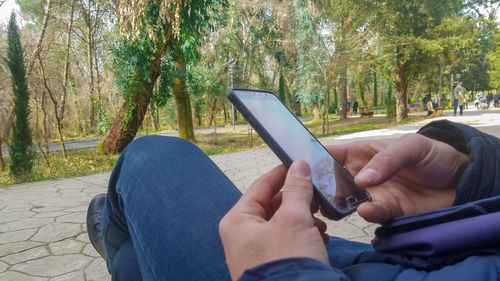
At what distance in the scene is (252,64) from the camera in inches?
738

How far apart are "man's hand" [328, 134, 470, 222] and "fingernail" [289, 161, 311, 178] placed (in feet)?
0.67

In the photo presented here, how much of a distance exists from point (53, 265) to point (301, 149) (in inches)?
90.6

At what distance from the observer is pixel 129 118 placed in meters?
8.64

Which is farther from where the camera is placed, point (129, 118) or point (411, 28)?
point (411, 28)

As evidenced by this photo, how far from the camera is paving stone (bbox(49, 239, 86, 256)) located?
254 cm

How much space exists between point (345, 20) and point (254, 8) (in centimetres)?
467

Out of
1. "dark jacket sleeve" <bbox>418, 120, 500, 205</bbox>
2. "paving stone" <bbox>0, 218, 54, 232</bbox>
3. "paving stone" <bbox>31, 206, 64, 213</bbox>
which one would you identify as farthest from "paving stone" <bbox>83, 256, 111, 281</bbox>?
"dark jacket sleeve" <bbox>418, 120, 500, 205</bbox>

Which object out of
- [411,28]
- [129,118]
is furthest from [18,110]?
[411,28]

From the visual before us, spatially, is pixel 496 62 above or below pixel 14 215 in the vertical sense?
above

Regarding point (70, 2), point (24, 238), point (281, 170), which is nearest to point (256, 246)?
point (281, 170)

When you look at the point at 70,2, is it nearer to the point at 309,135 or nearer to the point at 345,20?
the point at 309,135

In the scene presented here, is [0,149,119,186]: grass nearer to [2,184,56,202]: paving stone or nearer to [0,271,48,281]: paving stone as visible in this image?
[2,184,56,202]: paving stone

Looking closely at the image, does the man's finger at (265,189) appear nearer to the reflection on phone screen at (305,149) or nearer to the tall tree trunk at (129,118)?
the reflection on phone screen at (305,149)

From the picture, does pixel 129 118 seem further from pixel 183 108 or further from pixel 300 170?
pixel 300 170
